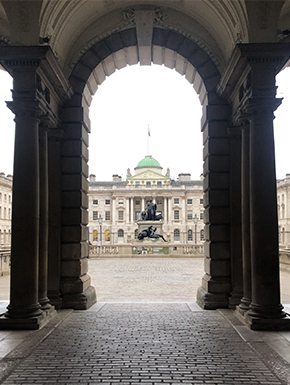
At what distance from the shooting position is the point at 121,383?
5.43m

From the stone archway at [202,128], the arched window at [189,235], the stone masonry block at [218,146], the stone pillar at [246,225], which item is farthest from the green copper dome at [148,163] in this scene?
the stone pillar at [246,225]

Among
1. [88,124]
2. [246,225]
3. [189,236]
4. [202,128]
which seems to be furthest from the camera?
[189,236]

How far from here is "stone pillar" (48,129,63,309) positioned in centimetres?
1052

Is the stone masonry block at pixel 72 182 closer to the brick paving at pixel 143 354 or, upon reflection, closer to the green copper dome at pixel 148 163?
the brick paving at pixel 143 354

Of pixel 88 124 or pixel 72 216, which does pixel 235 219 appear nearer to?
pixel 72 216

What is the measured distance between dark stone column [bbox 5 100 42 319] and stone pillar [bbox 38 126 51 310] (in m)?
0.88

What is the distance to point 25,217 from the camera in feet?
28.1

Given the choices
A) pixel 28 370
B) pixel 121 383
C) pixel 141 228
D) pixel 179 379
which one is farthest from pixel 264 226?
pixel 141 228

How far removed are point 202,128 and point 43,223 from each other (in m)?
5.32

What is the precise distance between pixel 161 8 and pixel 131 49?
1.36 m

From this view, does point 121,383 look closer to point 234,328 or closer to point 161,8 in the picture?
point 234,328

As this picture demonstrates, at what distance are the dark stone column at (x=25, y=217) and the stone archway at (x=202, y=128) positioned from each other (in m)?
2.14

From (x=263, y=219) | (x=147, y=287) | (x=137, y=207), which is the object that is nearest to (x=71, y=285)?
(x=263, y=219)

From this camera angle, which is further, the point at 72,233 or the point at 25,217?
the point at 72,233
